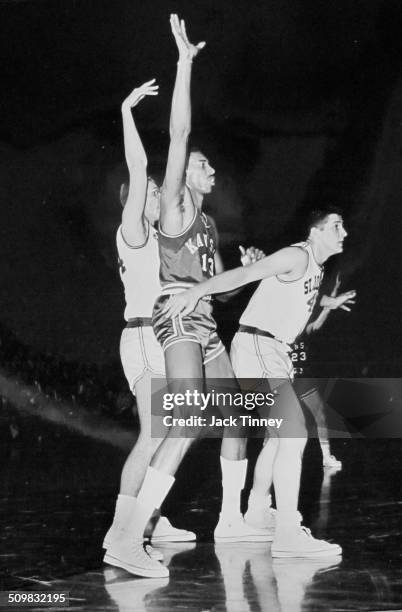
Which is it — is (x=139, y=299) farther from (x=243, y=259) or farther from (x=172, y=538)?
(x=172, y=538)

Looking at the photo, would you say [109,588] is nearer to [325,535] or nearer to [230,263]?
[325,535]

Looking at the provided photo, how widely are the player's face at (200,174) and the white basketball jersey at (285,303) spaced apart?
487 millimetres

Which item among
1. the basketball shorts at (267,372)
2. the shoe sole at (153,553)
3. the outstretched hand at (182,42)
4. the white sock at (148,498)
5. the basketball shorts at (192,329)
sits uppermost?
the outstretched hand at (182,42)

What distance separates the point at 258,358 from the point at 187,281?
468 millimetres

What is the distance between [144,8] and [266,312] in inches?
60.1

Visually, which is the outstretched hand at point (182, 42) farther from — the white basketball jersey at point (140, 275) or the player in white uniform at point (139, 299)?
the white basketball jersey at point (140, 275)

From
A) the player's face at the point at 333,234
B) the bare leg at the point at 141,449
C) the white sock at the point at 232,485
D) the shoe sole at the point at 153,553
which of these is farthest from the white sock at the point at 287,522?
the player's face at the point at 333,234

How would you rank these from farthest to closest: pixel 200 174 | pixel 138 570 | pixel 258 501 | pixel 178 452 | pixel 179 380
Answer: pixel 200 174, pixel 258 501, pixel 179 380, pixel 178 452, pixel 138 570

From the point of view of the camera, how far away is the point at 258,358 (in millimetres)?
4020

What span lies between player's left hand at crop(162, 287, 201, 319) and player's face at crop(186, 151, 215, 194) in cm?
52

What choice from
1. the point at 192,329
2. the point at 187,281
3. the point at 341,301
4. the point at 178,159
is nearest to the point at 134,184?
the point at 178,159

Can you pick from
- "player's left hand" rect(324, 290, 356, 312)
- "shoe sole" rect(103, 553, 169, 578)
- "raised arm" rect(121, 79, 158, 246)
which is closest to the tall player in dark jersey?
"raised arm" rect(121, 79, 158, 246)

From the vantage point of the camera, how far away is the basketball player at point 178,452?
3.68m

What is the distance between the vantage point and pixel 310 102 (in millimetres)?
4203
